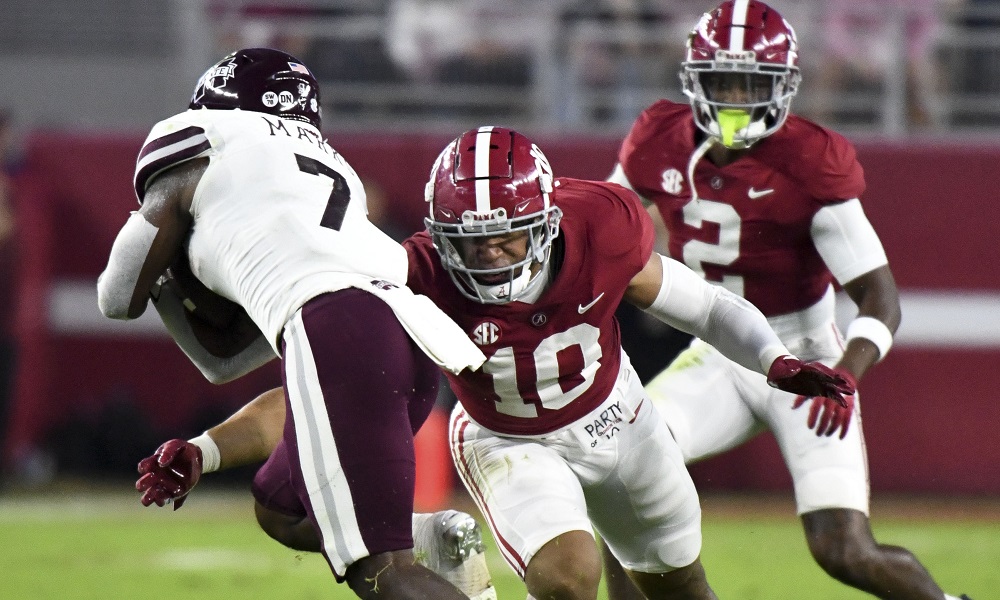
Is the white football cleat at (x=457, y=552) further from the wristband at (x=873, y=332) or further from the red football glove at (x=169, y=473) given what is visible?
the wristband at (x=873, y=332)

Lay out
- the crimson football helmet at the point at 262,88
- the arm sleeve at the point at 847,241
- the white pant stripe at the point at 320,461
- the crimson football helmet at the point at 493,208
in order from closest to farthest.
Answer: the white pant stripe at the point at 320,461 → the crimson football helmet at the point at 493,208 → the crimson football helmet at the point at 262,88 → the arm sleeve at the point at 847,241

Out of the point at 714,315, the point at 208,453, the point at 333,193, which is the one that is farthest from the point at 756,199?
the point at 208,453

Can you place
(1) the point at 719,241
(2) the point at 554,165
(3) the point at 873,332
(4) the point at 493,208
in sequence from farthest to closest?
1. (2) the point at 554,165
2. (1) the point at 719,241
3. (3) the point at 873,332
4. (4) the point at 493,208

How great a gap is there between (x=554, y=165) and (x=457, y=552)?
5.03 metres

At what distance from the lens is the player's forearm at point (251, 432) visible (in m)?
3.77

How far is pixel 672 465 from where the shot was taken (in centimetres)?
382

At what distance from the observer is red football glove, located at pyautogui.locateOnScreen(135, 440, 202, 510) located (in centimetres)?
350

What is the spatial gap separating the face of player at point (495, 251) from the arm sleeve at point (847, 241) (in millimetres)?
1167

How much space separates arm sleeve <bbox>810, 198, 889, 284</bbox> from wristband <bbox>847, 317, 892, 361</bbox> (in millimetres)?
153

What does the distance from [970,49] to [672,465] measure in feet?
18.4

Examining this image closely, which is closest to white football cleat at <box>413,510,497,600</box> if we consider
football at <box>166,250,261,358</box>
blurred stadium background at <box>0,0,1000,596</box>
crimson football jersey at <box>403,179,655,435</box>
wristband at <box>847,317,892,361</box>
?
crimson football jersey at <box>403,179,655,435</box>

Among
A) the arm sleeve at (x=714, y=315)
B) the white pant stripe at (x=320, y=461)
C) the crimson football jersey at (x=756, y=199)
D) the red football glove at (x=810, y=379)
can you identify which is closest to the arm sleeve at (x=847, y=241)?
the crimson football jersey at (x=756, y=199)

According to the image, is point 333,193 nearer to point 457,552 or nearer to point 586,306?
point 586,306

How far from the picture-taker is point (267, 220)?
325cm
